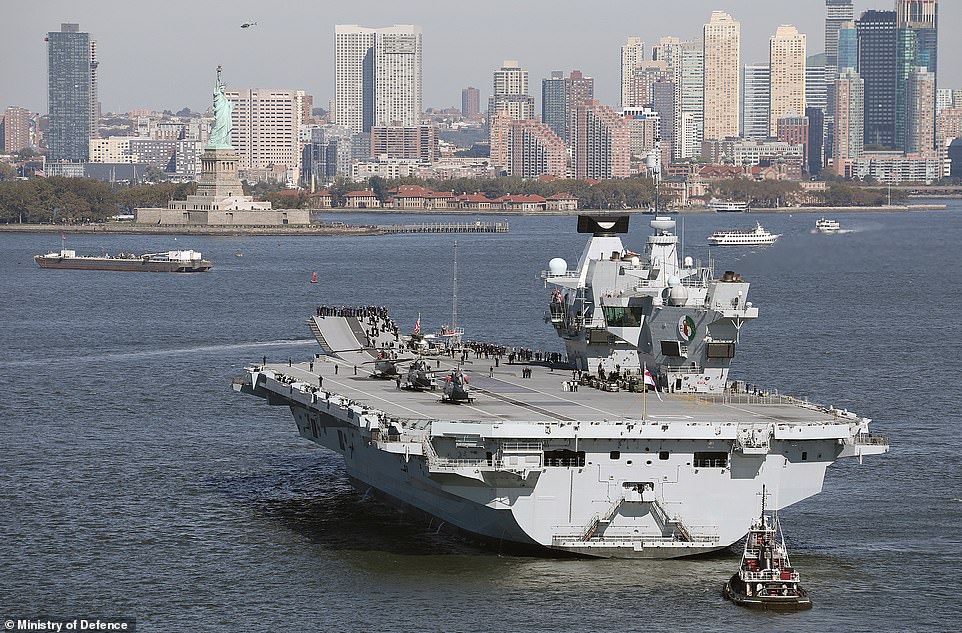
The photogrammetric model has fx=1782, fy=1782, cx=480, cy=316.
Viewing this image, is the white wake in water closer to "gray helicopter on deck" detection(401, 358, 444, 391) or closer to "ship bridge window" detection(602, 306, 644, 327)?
"gray helicopter on deck" detection(401, 358, 444, 391)

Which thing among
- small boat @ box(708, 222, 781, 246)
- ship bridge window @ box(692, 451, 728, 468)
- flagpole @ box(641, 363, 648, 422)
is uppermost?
small boat @ box(708, 222, 781, 246)

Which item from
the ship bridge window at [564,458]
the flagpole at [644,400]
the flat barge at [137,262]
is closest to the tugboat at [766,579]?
the ship bridge window at [564,458]

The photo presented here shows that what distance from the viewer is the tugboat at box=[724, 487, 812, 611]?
34.7 m

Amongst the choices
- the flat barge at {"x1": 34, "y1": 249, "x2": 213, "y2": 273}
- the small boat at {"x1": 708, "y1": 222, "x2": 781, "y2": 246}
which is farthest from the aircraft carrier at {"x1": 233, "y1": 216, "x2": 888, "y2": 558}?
the small boat at {"x1": 708, "y1": 222, "x2": 781, "y2": 246}

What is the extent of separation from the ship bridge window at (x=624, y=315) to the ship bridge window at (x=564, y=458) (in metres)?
8.68

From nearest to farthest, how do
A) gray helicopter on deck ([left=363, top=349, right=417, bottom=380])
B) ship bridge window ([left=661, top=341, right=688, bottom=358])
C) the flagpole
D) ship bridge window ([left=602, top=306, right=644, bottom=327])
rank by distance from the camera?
the flagpole, ship bridge window ([left=661, top=341, right=688, bottom=358]), ship bridge window ([left=602, top=306, right=644, bottom=327]), gray helicopter on deck ([left=363, top=349, right=417, bottom=380])

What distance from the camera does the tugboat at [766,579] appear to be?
3469 cm

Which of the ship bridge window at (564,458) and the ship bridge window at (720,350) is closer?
the ship bridge window at (564,458)

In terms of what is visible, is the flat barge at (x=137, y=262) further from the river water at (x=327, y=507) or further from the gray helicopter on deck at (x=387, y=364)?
the gray helicopter on deck at (x=387, y=364)

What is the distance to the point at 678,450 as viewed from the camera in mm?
37375

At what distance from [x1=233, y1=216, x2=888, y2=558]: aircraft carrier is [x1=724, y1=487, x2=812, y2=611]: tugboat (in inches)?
95.0

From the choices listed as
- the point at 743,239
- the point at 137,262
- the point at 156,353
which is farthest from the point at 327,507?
the point at 743,239

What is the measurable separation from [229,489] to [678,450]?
1405 cm

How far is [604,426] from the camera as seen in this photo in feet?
121
